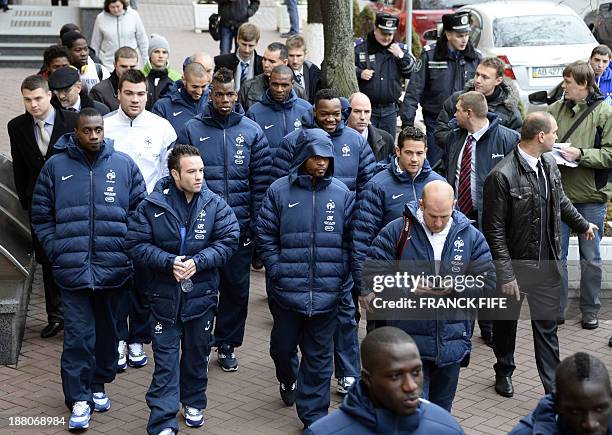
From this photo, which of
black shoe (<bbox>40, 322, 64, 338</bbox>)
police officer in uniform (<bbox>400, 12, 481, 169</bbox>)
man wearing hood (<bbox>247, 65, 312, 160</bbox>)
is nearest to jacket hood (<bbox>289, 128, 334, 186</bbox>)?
man wearing hood (<bbox>247, 65, 312, 160</bbox>)

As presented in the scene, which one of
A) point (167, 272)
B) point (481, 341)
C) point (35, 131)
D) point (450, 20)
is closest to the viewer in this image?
point (167, 272)

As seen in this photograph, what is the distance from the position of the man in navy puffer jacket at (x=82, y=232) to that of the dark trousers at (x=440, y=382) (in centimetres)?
218

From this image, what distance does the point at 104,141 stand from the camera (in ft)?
25.9

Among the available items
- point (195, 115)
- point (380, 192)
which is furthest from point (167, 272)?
point (195, 115)

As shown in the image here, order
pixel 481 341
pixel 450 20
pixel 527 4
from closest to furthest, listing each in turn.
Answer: pixel 481 341
pixel 450 20
pixel 527 4

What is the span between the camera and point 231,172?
877cm

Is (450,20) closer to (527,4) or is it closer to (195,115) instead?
(195,115)

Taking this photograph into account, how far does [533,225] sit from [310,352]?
1.76 meters

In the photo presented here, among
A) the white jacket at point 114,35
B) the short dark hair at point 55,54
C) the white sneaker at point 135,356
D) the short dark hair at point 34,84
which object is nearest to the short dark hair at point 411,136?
the white sneaker at point 135,356

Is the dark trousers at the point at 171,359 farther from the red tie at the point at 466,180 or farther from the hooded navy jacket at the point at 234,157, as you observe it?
the red tie at the point at 466,180

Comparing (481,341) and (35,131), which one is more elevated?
(35,131)

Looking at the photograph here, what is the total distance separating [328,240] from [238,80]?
496cm

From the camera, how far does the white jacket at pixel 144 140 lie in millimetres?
8820

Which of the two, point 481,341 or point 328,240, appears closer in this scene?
→ point 328,240
